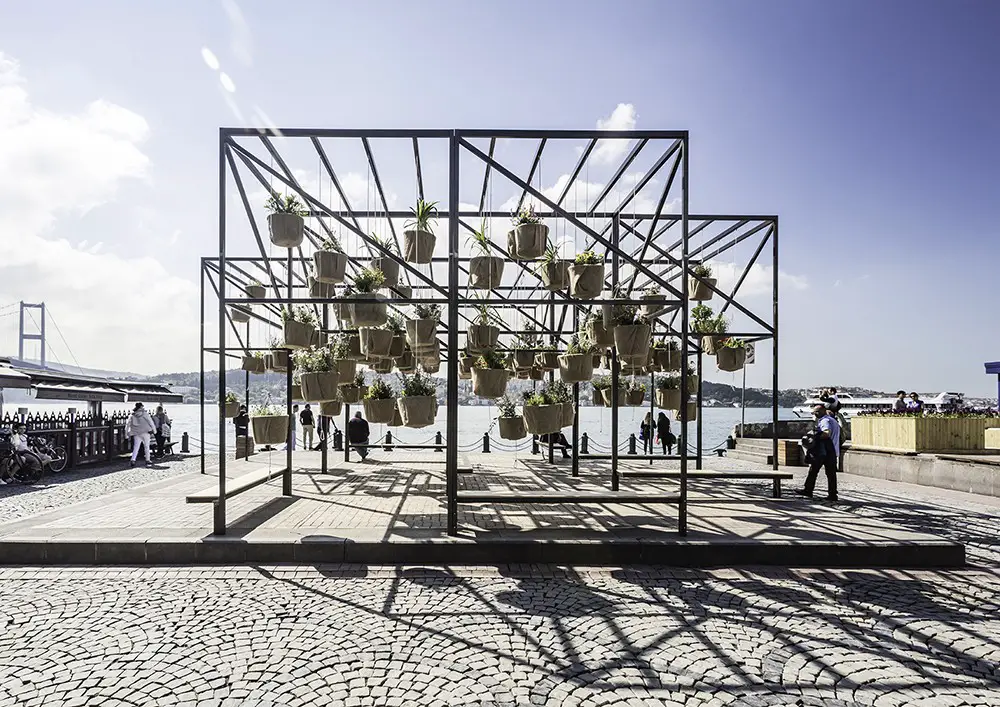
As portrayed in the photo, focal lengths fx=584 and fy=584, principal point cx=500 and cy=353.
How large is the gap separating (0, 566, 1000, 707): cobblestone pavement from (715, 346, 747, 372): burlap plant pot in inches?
185

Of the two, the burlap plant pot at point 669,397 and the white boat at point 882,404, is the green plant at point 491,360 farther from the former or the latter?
the white boat at point 882,404

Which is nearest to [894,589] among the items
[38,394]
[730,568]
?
[730,568]

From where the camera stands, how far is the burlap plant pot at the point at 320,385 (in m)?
8.55

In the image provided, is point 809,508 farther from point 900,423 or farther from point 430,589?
point 900,423

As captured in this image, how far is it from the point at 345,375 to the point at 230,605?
15.9 ft

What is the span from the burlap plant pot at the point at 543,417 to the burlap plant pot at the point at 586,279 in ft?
4.64

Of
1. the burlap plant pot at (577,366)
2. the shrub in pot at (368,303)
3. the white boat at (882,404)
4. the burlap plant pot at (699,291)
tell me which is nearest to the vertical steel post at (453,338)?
the shrub in pot at (368,303)

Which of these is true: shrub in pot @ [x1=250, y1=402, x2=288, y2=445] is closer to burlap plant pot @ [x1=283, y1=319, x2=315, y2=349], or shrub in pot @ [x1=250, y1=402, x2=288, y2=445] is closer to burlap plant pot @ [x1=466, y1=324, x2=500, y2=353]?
burlap plant pot @ [x1=283, y1=319, x2=315, y2=349]

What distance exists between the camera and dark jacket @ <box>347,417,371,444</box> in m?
14.6

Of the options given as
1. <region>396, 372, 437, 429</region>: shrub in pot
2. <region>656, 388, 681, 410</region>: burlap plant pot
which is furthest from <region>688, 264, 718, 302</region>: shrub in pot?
<region>396, 372, 437, 429</region>: shrub in pot

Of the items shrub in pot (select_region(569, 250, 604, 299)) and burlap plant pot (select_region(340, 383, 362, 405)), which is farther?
burlap plant pot (select_region(340, 383, 362, 405))

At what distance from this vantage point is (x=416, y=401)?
24.5 ft

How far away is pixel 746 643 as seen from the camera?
4242mm

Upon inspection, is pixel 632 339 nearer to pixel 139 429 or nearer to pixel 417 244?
pixel 417 244
